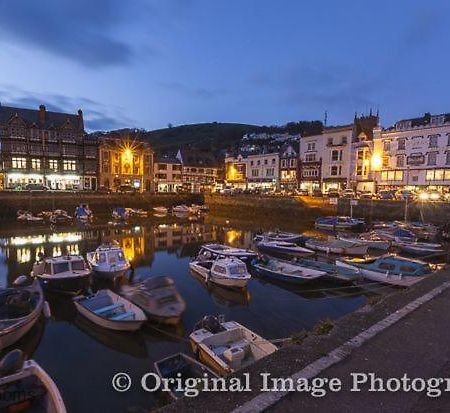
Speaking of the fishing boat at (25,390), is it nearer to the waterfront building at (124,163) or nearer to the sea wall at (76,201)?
the sea wall at (76,201)

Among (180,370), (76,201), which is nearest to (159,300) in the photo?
(180,370)

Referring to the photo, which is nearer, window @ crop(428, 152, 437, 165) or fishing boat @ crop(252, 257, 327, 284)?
fishing boat @ crop(252, 257, 327, 284)

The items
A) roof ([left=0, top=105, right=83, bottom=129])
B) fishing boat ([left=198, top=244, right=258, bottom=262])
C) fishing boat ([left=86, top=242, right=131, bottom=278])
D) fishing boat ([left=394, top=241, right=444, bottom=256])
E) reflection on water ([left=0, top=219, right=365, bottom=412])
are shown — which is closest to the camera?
reflection on water ([left=0, top=219, right=365, bottom=412])

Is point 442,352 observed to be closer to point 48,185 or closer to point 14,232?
point 14,232

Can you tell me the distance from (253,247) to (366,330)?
28815mm

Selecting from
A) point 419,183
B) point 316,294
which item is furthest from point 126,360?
point 419,183

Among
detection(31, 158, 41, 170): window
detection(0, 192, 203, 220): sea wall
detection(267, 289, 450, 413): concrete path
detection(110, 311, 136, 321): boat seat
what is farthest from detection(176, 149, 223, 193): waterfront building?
detection(267, 289, 450, 413): concrete path

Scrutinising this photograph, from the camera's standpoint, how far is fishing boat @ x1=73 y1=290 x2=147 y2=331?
15023mm

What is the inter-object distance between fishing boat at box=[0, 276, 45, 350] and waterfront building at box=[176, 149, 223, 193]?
A: 81642mm

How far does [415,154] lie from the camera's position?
61.0 metres

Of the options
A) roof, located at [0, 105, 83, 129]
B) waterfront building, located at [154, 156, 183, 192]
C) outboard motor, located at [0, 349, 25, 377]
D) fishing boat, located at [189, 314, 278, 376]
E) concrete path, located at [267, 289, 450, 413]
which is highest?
roof, located at [0, 105, 83, 129]

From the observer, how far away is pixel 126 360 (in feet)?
44.9

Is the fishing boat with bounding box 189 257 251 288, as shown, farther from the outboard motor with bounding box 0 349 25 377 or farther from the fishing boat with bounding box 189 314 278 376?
the outboard motor with bounding box 0 349 25 377

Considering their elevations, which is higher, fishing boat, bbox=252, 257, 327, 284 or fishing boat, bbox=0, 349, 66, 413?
fishing boat, bbox=0, 349, 66, 413
